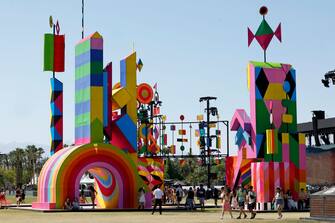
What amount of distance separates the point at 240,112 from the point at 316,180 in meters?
27.2

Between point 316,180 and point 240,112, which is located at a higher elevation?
point 240,112

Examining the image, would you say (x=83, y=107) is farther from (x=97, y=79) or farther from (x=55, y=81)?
(x=55, y=81)

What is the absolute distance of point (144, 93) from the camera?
175 feet

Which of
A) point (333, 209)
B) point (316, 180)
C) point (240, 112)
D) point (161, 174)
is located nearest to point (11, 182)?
point (316, 180)

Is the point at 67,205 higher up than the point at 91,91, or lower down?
lower down

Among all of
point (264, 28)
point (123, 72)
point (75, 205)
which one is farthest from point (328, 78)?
point (75, 205)

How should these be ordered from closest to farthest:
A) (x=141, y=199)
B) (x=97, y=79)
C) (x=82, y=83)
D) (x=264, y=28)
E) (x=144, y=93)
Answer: (x=141, y=199) → (x=97, y=79) → (x=82, y=83) → (x=264, y=28) → (x=144, y=93)

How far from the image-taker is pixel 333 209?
23359mm

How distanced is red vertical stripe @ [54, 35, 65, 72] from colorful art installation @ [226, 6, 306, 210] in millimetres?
11243

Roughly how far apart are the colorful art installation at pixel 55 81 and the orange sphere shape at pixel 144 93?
1222cm

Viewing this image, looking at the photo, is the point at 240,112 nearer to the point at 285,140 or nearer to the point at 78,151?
the point at 285,140

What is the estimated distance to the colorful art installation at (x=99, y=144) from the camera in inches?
1430

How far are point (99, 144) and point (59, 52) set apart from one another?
780 cm

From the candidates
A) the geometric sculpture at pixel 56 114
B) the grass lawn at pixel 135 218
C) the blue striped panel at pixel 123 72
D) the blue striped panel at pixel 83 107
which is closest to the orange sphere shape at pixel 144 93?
the blue striped panel at pixel 123 72
